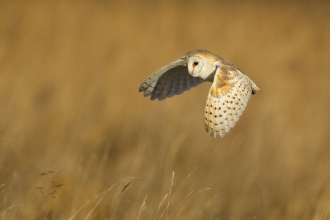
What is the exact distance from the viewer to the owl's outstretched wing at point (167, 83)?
146 inches

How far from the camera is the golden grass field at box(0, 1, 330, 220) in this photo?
3824 mm

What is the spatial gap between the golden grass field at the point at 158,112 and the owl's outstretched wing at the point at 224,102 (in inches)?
16.5

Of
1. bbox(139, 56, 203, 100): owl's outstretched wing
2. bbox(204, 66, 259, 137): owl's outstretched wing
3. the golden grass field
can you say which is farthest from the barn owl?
the golden grass field

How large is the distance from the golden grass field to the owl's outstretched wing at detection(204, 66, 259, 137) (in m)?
0.42

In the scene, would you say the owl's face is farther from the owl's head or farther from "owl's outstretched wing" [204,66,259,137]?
"owl's outstretched wing" [204,66,259,137]

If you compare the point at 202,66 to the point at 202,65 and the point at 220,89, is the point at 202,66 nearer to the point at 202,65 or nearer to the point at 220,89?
the point at 202,65

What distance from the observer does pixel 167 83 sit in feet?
12.2

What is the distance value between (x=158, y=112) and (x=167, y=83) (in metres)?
0.88

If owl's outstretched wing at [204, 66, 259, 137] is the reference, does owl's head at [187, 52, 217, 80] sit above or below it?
above

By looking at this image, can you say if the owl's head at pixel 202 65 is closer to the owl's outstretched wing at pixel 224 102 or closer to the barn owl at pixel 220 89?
the barn owl at pixel 220 89

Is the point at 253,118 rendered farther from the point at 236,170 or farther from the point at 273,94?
the point at 236,170

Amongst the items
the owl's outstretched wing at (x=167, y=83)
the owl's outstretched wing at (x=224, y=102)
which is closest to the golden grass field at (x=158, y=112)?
the owl's outstretched wing at (x=167, y=83)

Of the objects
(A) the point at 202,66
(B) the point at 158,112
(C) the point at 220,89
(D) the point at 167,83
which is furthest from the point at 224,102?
(B) the point at 158,112

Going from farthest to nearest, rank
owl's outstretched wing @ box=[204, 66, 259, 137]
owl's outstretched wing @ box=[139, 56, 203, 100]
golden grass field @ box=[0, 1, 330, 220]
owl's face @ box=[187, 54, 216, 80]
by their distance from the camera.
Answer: golden grass field @ box=[0, 1, 330, 220] < owl's outstretched wing @ box=[139, 56, 203, 100] < owl's face @ box=[187, 54, 216, 80] < owl's outstretched wing @ box=[204, 66, 259, 137]
